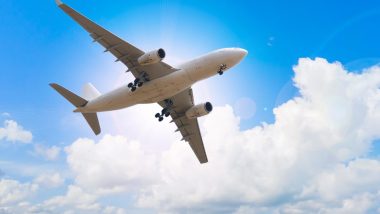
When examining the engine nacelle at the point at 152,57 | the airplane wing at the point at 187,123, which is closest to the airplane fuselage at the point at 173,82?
the engine nacelle at the point at 152,57

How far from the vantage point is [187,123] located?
57.3 metres

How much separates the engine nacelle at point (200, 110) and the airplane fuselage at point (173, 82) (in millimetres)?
5788

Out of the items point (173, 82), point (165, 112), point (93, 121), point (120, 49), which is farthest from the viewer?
point (93, 121)

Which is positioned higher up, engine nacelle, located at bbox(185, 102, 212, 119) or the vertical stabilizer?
the vertical stabilizer

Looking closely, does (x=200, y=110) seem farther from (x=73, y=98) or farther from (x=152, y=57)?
(x=73, y=98)

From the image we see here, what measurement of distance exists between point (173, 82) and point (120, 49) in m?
6.66

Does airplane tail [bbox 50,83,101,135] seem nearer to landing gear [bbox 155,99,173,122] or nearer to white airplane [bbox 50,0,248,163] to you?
white airplane [bbox 50,0,248,163]

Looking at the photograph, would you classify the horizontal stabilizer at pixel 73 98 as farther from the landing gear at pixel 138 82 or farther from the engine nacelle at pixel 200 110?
the engine nacelle at pixel 200 110

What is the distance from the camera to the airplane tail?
51741 millimetres

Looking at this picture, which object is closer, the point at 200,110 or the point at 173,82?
the point at 173,82

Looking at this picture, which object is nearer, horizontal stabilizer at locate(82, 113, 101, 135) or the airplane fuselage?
the airplane fuselage

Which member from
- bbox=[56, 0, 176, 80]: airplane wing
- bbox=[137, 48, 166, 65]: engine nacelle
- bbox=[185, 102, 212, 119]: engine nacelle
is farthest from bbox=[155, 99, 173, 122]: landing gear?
bbox=[137, 48, 166, 65]: engine nacelle

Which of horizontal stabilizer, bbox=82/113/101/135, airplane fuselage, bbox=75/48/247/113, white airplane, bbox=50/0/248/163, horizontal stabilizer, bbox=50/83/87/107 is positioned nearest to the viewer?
white airplane, bbox=50/0/248/163

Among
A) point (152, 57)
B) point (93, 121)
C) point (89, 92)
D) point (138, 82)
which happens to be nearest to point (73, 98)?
point (89, 92)
